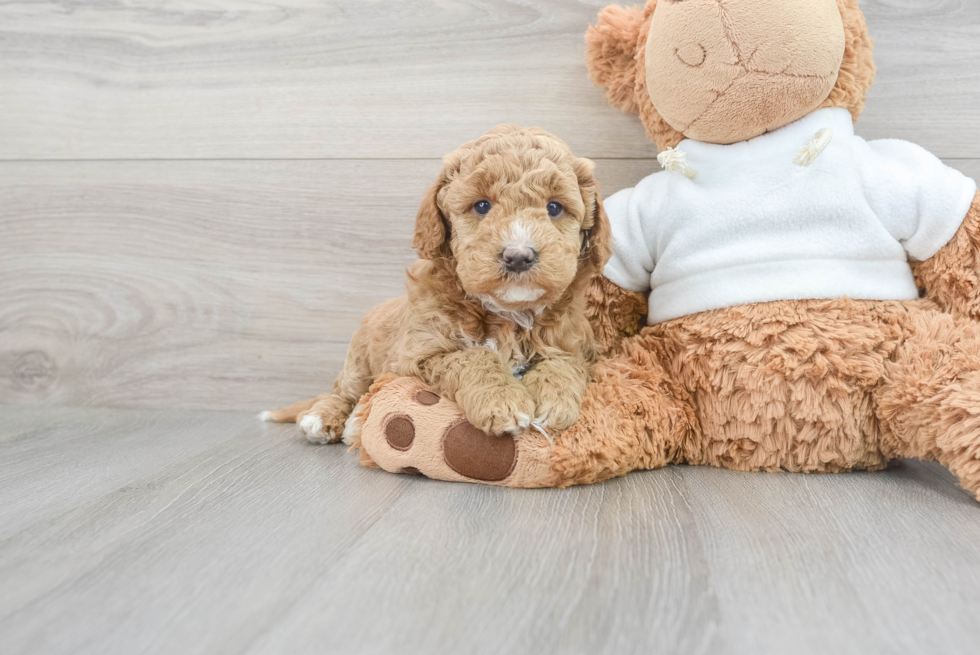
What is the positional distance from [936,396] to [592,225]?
1.73 feet

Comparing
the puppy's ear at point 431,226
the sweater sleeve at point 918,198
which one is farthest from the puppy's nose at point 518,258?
the sweater sleeve at point 918,198

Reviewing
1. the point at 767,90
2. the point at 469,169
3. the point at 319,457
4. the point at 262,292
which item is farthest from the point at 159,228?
the point at 767,90

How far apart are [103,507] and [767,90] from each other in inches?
43.7

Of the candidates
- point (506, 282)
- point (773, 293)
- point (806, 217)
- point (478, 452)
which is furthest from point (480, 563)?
point (806, 217)

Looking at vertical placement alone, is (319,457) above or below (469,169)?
below

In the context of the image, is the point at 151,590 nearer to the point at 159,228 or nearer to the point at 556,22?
the point at 159,228

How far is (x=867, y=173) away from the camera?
105 cm

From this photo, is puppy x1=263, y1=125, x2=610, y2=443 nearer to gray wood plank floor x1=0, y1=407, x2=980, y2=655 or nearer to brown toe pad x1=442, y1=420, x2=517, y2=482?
brown toe pad x1=442, y1=420, x2=517, y2=482

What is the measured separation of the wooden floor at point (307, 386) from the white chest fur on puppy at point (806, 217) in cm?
28

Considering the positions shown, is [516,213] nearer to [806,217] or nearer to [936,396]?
[806,217]

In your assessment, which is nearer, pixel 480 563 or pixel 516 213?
pixel 480 563

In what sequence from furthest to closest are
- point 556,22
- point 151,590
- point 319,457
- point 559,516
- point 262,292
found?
point 262,292
point 556,22
point 319,457
point 559,516
point 151,590

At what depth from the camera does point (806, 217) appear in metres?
1.05

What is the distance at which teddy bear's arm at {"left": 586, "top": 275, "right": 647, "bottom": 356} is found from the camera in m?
1.19
